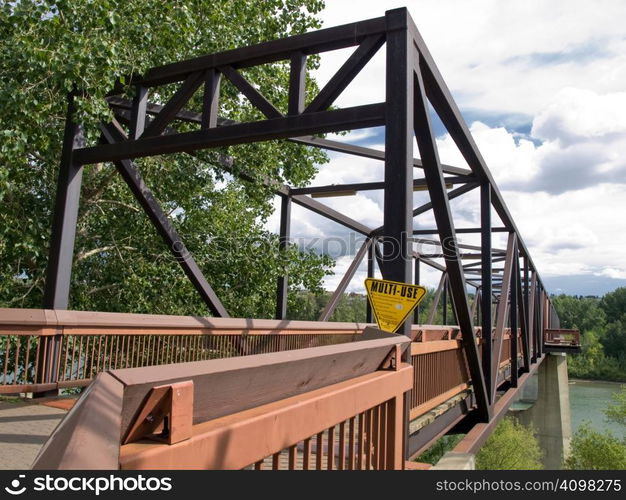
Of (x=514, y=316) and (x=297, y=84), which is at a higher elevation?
(x=297, y=84)

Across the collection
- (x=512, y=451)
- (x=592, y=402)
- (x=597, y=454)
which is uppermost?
(x=597, y=454)

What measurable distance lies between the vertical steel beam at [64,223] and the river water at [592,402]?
56.8 m

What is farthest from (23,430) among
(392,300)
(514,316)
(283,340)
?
(514,316)

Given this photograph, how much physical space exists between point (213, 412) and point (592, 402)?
92.1m

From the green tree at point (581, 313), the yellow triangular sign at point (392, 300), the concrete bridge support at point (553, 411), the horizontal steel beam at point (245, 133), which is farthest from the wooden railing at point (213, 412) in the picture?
the green tree at point (581, 313)

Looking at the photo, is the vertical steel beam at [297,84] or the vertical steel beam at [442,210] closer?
the vertical steel beam at [442,210]

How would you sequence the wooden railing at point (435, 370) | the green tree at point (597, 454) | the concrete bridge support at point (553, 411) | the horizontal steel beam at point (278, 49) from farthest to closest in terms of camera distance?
the green tree at point (597, 454) → the concrete bridge support at point (553, 411) → the wooden railing at point (435, 370) → the horizontal steel beam at point (278, 49)

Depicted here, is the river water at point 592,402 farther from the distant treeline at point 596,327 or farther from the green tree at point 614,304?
the green tree at point 614,304

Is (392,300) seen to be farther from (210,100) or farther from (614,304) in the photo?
(614,304)

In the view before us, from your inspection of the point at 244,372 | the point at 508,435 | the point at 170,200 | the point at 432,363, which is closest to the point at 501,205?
the point at 432,363

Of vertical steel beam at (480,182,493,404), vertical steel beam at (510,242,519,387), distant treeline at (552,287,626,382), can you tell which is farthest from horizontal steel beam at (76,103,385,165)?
distant treeline at (552,287,626,382)

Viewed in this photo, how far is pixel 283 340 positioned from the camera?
9.35 meters

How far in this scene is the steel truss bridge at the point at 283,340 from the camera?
135 centimetres

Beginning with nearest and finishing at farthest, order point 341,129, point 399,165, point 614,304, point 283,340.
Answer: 1. point 399,165
2. point 341,129
3. point 283,340
4. point 614,304
